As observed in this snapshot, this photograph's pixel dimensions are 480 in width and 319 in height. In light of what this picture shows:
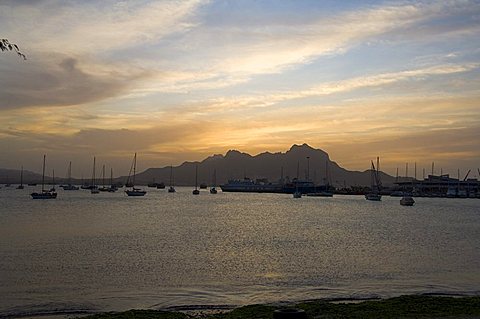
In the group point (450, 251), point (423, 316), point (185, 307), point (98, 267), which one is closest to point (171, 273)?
point (98, 267)

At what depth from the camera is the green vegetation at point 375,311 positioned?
15.2 m

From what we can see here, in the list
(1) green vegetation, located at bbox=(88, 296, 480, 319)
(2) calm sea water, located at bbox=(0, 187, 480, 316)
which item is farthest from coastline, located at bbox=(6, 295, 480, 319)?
(2) calm sea water, located at bbox=(0, 187, 480, 316)

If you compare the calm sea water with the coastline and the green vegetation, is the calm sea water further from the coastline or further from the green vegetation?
the green vegetation

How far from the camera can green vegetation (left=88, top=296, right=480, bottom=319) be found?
15.2m

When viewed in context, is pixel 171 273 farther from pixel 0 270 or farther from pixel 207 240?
pixel 207 240

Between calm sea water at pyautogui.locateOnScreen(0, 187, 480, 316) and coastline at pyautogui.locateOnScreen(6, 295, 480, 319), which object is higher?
coastline at pyautogui.locateOnScreen(6, 295, 480, 319)

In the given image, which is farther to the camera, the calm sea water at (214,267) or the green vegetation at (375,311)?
the calm sea water at (214,267)

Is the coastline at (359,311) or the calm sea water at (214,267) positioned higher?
the coastline at (359,311)

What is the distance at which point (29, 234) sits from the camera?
4766 cm

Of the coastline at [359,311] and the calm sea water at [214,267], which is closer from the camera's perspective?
the coastline at [359,311]

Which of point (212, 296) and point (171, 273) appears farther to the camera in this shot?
point (171, 273)

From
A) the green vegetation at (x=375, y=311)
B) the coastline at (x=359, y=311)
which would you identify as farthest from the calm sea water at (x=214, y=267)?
the green vegetation at (x=375, y=311)

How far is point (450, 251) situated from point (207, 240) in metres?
18.0

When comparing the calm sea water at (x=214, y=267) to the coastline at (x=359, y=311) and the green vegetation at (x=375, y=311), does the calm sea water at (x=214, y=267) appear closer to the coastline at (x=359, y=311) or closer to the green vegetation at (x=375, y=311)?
the coastline at (x=359, y=311)
